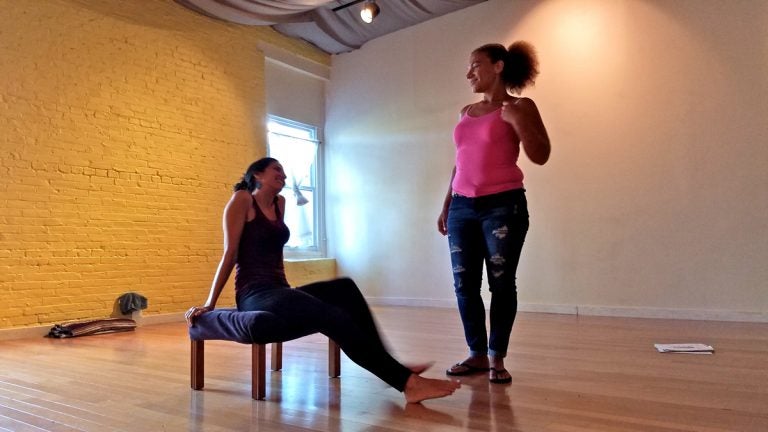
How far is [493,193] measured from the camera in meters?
2.38

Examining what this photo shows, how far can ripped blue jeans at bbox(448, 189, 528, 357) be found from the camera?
235 cm

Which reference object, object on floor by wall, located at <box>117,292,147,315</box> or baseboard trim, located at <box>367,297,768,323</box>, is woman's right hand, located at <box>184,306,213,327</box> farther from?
baseboard trim, located at <box>367,297,768,323</box>

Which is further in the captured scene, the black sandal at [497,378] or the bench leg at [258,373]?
the black sandal at [497,378]

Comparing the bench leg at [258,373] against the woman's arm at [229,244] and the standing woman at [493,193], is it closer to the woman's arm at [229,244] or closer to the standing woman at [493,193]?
the woman's arm at [229,244]

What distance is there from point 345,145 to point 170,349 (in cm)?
414

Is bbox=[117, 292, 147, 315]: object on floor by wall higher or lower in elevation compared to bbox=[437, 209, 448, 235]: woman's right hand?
lower

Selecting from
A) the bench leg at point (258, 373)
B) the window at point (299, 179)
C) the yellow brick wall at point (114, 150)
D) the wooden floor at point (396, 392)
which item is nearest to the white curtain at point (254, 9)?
the yellow brick wall at point (114, 150)

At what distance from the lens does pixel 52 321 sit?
15.2 ft

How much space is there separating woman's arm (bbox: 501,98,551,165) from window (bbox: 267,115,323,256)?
484 centimetres

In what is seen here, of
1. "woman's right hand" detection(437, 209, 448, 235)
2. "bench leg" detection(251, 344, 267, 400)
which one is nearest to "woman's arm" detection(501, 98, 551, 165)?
"woman's right hand" detection(437, 209, 448, 235)

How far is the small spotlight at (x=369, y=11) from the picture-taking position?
5777 mm

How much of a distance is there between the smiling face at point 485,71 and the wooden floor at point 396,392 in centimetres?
129

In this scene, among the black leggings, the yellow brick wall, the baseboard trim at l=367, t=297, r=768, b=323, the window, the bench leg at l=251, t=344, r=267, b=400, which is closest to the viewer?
the black leggings

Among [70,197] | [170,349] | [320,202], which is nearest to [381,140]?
[320,202]
